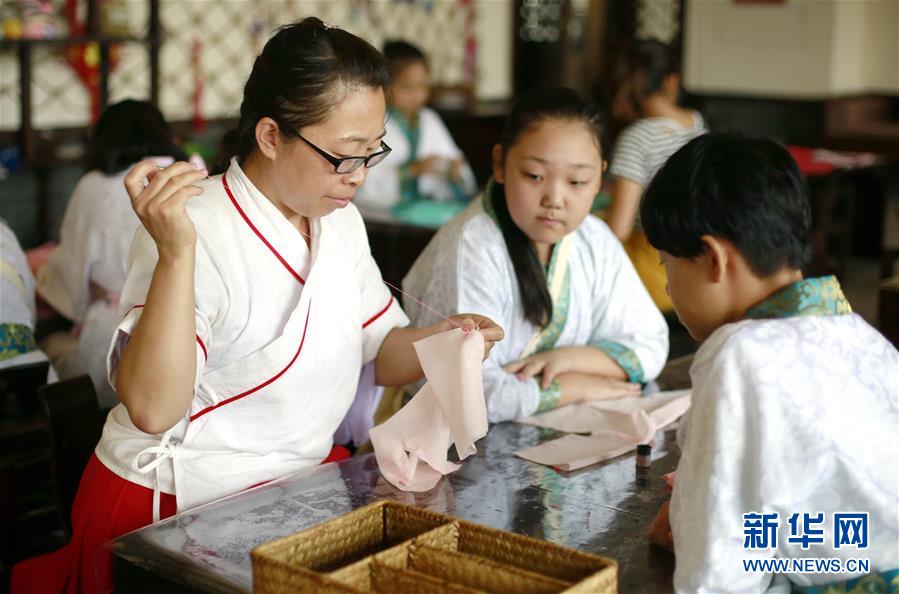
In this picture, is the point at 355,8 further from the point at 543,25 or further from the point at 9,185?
the point at 9,185

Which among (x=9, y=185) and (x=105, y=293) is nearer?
(x=105, y=293)

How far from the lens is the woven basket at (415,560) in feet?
4.21

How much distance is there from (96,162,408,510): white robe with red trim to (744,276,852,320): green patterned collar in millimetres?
804

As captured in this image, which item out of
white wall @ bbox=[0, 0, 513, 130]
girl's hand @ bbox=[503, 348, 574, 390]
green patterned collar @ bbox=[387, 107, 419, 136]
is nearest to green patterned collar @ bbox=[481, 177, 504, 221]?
girl's hand @ bbox=[503, 348, 574, 390]

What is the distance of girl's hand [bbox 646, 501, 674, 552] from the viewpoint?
157cm

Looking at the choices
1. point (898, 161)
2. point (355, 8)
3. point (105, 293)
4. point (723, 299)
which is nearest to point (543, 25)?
point (355, 8)

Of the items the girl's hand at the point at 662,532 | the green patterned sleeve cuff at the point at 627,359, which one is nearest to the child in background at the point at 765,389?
the girl's hand at the point at 662,532

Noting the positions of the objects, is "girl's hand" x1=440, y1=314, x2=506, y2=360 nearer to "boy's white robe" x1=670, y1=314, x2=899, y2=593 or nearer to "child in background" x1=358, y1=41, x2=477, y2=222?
"boy's white robe" x1=670, y1=314, x2=899, y2=593

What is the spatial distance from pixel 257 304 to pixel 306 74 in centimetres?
40

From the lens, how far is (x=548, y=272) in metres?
2.53

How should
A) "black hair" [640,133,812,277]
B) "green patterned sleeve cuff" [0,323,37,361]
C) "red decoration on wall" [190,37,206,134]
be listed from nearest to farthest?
"black hair" [640,133,812,277] < "green patterned sleeve cuff" [0,323,37,361] < "red decoration on wall" [190,37,206,134]

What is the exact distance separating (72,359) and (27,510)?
62 cm

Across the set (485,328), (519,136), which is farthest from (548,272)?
(485,328)

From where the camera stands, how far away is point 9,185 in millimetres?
4855
